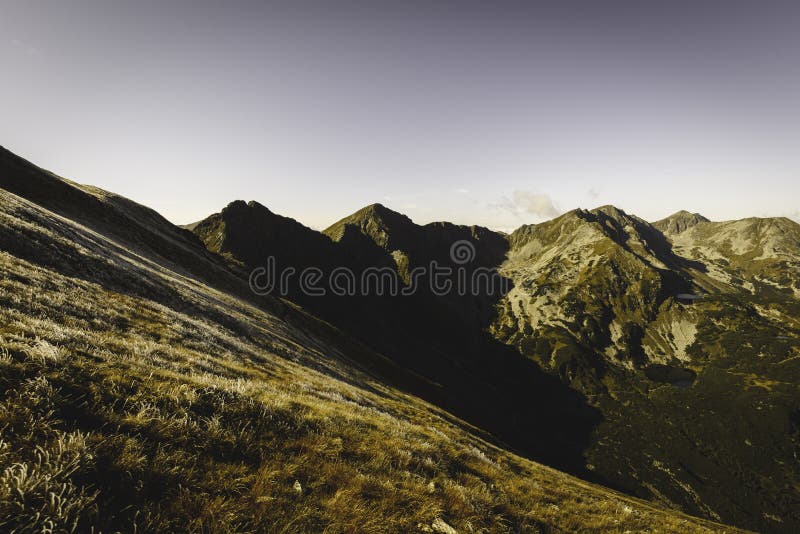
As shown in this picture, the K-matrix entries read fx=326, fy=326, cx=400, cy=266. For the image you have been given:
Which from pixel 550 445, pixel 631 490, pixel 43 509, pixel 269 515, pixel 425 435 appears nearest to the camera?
pixel 43 509

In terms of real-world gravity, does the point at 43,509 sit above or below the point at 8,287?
above

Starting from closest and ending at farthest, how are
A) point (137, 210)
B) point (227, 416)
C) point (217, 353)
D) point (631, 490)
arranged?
point (227, 416) → point (217, 353) → point (137, 210) → point (631, 490)

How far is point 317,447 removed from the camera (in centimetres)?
813

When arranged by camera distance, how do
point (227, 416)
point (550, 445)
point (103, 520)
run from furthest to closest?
1. point (550, 445)
2. point (227, 416)
3. point (103, 520)

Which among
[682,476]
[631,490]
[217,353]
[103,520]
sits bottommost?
[631,490]

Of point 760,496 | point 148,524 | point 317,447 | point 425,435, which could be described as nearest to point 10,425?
point 148,524

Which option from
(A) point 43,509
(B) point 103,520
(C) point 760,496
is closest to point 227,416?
(B) point 103,520

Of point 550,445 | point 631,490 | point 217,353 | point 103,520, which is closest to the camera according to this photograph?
point 103,520

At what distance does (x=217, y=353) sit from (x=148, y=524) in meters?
17.7

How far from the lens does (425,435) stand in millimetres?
14391

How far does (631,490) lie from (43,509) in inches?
9272

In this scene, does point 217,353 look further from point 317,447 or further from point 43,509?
point 43,509

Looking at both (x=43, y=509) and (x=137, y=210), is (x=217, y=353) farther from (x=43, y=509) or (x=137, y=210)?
(x=137, y=210)

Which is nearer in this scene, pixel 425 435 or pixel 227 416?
pixel 227 416
